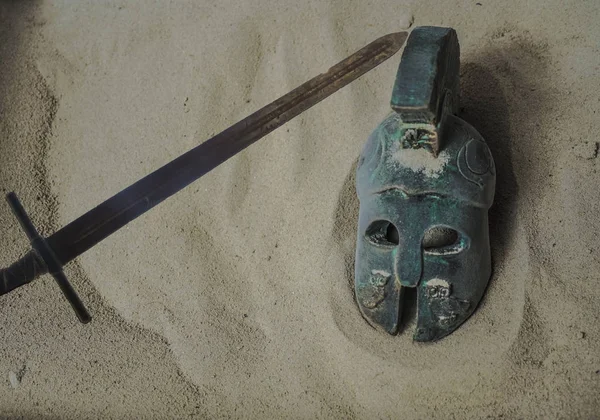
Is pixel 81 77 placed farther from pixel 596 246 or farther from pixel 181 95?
pixel 596 246

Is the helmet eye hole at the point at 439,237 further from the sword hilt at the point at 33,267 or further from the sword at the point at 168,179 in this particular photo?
the sword hilt at the point at 33,267

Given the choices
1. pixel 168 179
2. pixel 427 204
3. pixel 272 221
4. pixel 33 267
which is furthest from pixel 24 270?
pixel 427 204

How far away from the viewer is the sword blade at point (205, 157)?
1.16 metres

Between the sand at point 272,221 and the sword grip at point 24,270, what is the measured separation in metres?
0.25

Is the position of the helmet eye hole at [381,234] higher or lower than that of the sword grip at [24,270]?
lower

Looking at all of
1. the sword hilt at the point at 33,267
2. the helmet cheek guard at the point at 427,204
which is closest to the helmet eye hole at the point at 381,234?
the helmet cheek guard at the point at 427,204

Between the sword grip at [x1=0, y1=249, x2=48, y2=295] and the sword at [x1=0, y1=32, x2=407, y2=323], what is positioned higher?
the sword grip at [x1=0, y1=249, x2=48, y2=295]

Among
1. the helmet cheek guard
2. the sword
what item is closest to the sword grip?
the sword

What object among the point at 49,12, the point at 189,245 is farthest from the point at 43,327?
the point at 49,12

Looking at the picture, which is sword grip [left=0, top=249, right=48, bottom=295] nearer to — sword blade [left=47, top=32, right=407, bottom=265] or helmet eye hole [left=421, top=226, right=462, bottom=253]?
sword blade [left=47, top=32, right=407, bottom=265]

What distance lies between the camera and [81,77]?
1.55 m

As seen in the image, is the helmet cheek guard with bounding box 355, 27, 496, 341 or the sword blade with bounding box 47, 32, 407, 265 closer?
the helmet cheek guard with bounding box 355, 27, 496, 341

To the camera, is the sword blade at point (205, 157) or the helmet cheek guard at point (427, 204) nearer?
the helmet cheek guard at point (427, 204)

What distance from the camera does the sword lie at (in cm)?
107
